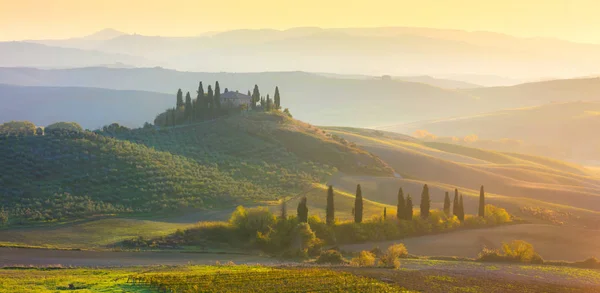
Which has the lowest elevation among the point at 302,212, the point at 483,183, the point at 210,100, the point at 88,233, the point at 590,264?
the point at 590,264

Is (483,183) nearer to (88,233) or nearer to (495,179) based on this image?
(495,179)

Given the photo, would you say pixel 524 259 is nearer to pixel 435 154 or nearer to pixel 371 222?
pixel 371 222

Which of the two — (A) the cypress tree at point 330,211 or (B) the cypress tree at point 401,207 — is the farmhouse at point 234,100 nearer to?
(B) the cypress tree at point 401,207

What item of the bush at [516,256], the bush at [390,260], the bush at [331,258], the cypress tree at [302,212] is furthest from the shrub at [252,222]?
the bush at [516,256]

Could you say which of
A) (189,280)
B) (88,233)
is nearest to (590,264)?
(189,280)

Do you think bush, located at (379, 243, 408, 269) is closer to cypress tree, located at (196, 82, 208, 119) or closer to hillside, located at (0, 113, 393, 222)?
hillside, located at (0, 113, 393, 222)

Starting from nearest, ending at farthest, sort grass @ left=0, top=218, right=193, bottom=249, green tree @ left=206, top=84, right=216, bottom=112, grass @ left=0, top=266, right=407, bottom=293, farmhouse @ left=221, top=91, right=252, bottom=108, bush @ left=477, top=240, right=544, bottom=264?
grass @ left=0, top=266, right=407, bottom=293, grass @ left=0, top=218, right=193, bottom=249, bush @ left=477, top=240, right=544, bottom=264, green tree @ left=206, top=84, right=216, bottom=112, farmhouse @ left=221, top=91, right=252, bottom=108

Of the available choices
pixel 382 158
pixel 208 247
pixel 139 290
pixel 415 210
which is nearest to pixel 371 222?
pixel 415 210

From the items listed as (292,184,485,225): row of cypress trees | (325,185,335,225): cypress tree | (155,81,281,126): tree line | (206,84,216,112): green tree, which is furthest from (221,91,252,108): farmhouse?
(325,185,335,225): cypress tree
